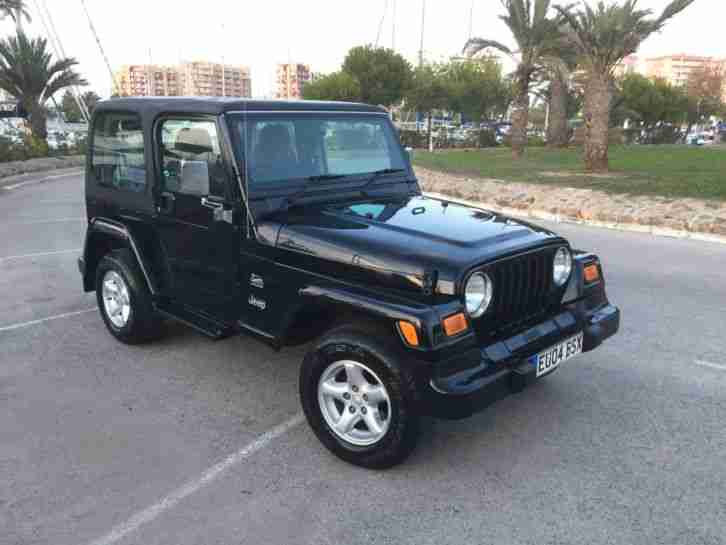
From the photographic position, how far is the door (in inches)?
155

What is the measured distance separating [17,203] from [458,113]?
3940 centimetres

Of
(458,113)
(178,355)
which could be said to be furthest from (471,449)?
(458,113)

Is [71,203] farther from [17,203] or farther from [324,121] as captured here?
[324,121]

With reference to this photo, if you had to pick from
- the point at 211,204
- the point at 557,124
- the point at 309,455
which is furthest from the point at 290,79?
the point at 309,455

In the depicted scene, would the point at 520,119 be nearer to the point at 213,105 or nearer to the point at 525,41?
the point at 525,41

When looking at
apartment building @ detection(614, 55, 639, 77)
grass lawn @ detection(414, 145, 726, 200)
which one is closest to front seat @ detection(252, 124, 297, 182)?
grass lawn @ detection(414, 145, 726, 200)

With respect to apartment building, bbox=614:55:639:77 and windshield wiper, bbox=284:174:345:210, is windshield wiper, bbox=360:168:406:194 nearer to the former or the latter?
windshield wiper, bbox=284:174:345:210

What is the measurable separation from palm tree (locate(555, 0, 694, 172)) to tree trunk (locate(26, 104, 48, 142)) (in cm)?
2509

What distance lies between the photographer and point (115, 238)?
16.6 ft

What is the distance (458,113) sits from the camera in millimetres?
50250

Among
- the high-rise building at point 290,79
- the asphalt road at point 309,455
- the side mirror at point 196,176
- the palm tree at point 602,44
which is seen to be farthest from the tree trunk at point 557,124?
the side mirror at point 196,176

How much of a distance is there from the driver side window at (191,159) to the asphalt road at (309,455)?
4.73ft

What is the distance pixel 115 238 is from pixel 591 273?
359cm

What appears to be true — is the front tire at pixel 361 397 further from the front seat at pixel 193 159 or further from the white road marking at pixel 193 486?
the front seat at pixel 193 159
